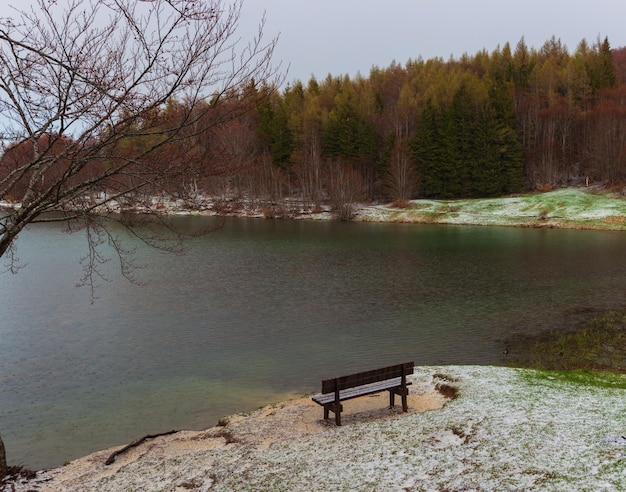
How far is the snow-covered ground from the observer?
8.03 meters

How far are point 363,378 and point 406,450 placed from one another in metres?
2.83

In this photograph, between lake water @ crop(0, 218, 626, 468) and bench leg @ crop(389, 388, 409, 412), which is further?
lake water @ crop(0, 218, 626, 468)

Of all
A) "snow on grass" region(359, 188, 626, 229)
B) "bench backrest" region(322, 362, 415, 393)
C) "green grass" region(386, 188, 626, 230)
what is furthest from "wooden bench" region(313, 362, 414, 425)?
"snow on grass" region(359, 188, 626, 229)

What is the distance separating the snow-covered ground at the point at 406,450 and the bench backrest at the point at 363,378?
0.89 m

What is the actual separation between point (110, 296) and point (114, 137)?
22787 millimetres

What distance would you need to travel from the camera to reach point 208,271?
3616 cm

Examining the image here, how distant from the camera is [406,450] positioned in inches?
363

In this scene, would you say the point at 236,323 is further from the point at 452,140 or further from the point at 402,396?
the point at 452,140

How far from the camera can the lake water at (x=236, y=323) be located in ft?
47.3

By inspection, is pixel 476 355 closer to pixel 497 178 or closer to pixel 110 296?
pixel 110 296

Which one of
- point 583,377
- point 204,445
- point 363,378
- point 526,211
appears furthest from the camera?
point 526,211

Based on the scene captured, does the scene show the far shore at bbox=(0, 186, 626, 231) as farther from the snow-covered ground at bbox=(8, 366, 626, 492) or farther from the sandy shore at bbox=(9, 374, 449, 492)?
the snow-covered ground at bbox=(8, 366, 626, 492)

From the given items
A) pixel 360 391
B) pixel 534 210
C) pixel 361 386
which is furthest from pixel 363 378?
pixel 534 210

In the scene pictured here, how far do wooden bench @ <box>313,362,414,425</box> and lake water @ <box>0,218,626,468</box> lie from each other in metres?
3.37
